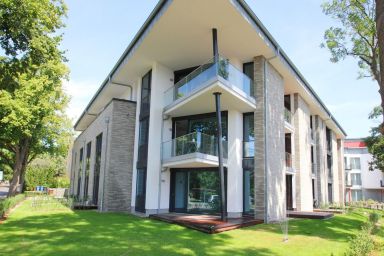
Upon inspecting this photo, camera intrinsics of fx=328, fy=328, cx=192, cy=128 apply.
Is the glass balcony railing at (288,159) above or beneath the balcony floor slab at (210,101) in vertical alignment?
beneath

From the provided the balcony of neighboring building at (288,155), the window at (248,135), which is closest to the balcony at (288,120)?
the balcony of neighboring building at (288,155)

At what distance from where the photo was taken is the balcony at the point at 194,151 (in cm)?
1539

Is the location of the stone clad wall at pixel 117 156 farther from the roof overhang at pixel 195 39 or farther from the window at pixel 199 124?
the window at pixel 199 124

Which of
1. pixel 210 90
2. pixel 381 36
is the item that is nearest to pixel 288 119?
pixel 210 90

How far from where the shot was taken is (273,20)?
50.3ft

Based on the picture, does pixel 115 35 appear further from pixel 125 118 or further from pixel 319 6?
pixel 319 6

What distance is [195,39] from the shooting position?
52.5ft

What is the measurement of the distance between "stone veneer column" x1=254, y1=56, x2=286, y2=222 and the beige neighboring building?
0.17ft

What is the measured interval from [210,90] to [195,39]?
2887 millimetres

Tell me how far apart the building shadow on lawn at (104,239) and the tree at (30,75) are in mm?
5517

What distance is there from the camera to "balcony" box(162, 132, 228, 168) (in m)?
15.4

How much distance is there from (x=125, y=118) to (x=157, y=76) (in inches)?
134

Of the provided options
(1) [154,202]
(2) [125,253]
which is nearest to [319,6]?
(1) [154,202]

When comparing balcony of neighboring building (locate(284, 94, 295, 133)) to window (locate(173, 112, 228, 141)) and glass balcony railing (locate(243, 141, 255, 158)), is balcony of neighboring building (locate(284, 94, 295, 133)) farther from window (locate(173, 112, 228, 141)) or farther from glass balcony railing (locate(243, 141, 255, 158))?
window (locate(173, 112, 228, 141))
